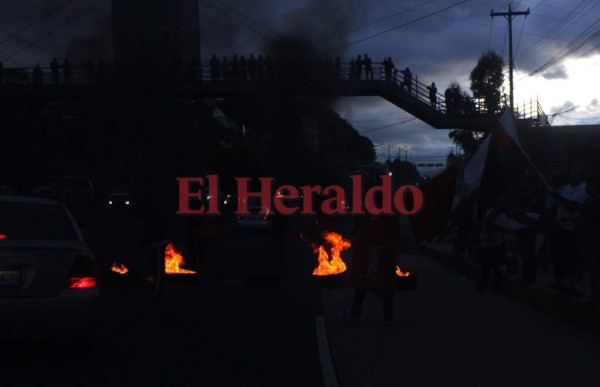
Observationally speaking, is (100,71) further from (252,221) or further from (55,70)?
(252,221)

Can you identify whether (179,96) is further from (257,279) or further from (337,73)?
(257,279)

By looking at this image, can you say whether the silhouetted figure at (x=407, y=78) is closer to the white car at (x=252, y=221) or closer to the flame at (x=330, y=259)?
the white car at (x=252, y=221)

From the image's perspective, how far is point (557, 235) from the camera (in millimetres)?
12070


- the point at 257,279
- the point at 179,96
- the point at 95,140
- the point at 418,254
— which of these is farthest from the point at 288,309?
the point at 95,140

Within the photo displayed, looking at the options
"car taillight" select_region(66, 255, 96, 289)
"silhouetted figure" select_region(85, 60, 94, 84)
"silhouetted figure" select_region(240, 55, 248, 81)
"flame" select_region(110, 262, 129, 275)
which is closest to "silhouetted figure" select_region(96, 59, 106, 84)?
"silhouetted figure" select_region(85, 60, 94, 84)

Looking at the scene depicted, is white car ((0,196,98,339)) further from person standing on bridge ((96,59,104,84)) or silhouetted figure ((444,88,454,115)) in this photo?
silhouetted figure ((444,88,454,115))

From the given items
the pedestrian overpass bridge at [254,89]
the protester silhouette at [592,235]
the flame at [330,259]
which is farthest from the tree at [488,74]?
the protester silhouette at [592,235]

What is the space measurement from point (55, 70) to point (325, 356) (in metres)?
22.7

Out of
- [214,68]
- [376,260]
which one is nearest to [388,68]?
[214,68]

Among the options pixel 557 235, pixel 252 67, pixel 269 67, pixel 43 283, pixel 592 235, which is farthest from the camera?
pixel 252 67

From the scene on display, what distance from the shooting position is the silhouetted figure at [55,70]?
1121 inches

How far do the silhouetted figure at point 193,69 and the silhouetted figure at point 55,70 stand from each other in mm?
4068

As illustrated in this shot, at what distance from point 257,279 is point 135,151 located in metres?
11.7

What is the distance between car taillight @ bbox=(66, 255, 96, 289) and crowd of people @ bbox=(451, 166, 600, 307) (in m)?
5.47
